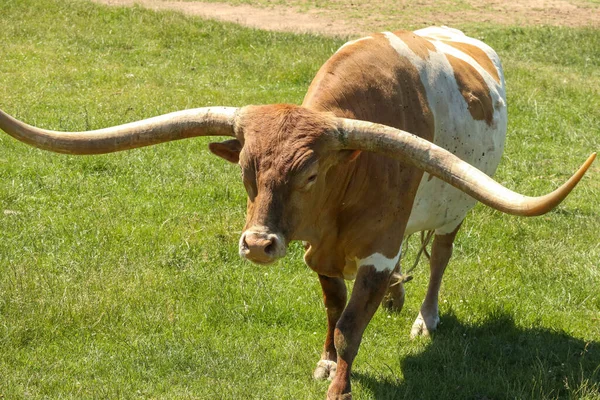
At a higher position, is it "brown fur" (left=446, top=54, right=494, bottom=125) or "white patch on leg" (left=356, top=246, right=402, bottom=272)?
"brown fur" (left=446, top=54, right=494, bottom=125)

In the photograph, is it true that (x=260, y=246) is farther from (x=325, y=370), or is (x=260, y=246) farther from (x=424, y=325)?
(x=424, y=325)

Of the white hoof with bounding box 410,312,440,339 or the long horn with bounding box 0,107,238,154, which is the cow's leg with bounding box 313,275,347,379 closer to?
the white hoof with bounding box 410,312,440,339

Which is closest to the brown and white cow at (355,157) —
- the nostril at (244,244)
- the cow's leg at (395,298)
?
the nostril at (244,244)

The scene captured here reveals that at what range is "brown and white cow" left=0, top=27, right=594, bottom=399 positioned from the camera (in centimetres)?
496

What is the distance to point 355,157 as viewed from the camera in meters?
5.37

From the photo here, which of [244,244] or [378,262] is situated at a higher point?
[244,244]

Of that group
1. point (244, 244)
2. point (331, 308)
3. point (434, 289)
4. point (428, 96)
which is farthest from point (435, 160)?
point (434, 289)

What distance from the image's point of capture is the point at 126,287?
7.16 meters

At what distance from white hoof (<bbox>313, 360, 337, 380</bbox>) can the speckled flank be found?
111cm

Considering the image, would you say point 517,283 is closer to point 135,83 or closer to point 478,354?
point 478,354

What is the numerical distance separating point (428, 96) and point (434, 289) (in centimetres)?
178

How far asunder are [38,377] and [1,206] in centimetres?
316

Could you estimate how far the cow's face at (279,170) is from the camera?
4863mm

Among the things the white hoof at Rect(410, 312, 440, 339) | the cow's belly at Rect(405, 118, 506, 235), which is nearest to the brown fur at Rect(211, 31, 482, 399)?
the cow's belly at Rect(405, 118, 506, 235)
